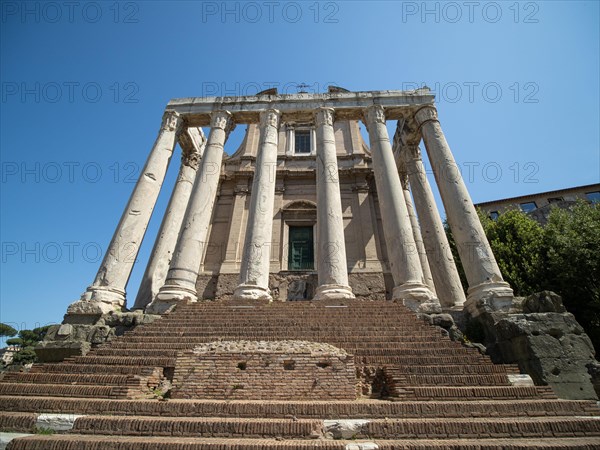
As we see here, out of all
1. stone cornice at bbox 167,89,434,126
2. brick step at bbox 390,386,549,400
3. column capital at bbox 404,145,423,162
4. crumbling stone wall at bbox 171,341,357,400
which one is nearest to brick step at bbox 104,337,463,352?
crumbling stone wall at bbox 171,341,357,400

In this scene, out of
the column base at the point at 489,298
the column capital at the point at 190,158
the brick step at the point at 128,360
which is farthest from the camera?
the column capital at the point at 190,158

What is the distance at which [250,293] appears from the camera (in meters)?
10.9

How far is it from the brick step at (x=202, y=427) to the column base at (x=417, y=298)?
22.6 ft

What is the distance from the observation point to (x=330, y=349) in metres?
6.04

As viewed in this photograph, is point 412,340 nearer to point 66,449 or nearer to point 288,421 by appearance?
point 288,421

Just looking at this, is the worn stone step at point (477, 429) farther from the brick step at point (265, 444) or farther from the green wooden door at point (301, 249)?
the green wooden door at point (301, 249)

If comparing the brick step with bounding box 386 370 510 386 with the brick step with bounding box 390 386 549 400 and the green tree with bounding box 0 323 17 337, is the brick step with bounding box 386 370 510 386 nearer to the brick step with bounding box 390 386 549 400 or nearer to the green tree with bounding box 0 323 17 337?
the brick step with bounding box 390 386 549 400

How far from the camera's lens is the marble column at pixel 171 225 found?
46.3ft

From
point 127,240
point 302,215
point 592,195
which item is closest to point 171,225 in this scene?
point 127,240

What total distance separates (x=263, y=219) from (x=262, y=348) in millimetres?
7075

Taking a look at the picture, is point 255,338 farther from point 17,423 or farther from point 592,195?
point 592,195

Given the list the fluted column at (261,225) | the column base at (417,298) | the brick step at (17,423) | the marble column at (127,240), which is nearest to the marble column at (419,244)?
the column base at (417,298)

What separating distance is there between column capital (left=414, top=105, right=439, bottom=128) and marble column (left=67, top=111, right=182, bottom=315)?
1180 cm

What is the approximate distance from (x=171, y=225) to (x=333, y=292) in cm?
894
